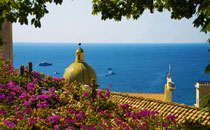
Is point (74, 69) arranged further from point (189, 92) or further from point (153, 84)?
point (153, 84)

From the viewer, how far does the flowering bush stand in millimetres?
7559

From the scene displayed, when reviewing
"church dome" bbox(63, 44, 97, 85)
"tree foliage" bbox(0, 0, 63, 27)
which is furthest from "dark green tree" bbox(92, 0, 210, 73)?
"church dome" bbox(63, 44, 97, 85)

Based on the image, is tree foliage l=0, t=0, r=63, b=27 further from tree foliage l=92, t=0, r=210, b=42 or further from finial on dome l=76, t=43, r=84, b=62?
finial on dome l=76, t=43, r=84, b=62

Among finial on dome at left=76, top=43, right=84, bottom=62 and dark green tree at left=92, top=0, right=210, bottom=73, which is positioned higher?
dark green tree at left=92, top=0, right=210, bottom=73

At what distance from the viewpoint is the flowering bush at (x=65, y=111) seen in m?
7.56

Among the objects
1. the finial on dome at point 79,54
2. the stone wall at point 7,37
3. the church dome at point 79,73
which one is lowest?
the church dome at point 79,73

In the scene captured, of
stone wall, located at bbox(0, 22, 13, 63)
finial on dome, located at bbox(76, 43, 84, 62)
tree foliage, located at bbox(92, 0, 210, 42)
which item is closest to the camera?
tree foliage, located at bbox(92, 0, 210, 42)

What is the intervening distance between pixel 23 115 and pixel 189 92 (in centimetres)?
8275

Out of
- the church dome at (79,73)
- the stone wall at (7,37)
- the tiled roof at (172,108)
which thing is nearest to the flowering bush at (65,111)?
the tiled roof at (172,108)

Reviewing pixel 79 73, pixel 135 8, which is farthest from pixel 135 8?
pixel 79 73

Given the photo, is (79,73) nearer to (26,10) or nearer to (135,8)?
(135,8)

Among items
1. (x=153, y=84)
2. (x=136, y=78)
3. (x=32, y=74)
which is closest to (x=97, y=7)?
(x=32, y=74)

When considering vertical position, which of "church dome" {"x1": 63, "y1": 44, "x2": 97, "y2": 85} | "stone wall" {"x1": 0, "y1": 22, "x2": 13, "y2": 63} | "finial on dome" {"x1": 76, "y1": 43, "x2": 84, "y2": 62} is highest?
"stone wall" {"x1": 0, "y1": 22, "x2": 13, "y2": 63}

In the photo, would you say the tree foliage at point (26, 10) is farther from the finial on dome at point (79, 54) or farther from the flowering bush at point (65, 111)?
the finial on dome at point (79, 54)
